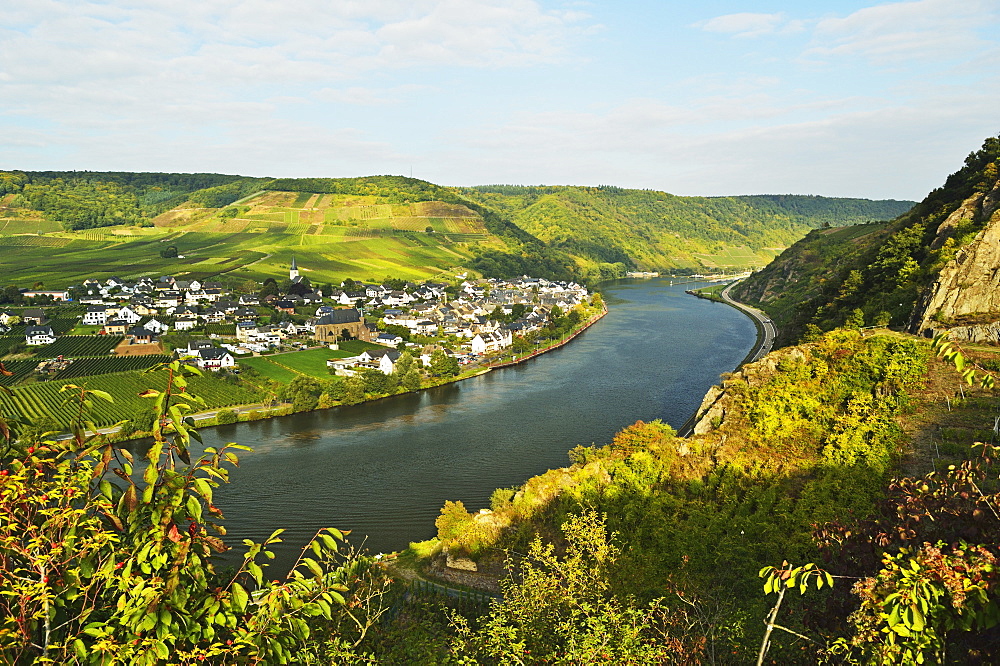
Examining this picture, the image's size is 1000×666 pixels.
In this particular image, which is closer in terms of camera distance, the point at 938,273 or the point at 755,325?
the point at 938,273

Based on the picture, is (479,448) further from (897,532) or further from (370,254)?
(370,254)

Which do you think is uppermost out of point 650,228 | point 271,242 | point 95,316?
point 650,228

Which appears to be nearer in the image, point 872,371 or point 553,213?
point 872,371

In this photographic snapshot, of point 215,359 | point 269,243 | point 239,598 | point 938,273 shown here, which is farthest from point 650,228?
point 239,598

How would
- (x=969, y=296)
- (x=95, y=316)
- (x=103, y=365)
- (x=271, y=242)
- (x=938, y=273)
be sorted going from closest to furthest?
(x=969, y=296)
(x=938, y=273)
(x=103, y=365)
(x=95, y=316)
(x=271, y=242)

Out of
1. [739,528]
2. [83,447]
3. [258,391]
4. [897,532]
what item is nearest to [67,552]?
[83,447]

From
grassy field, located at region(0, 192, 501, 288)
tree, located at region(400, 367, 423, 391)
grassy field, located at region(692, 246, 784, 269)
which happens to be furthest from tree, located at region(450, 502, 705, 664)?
grassy field, located at region(692, 246, 784, 269)

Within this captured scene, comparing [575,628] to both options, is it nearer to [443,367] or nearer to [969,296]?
[969,296]

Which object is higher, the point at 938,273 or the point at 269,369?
the point at 938,273
